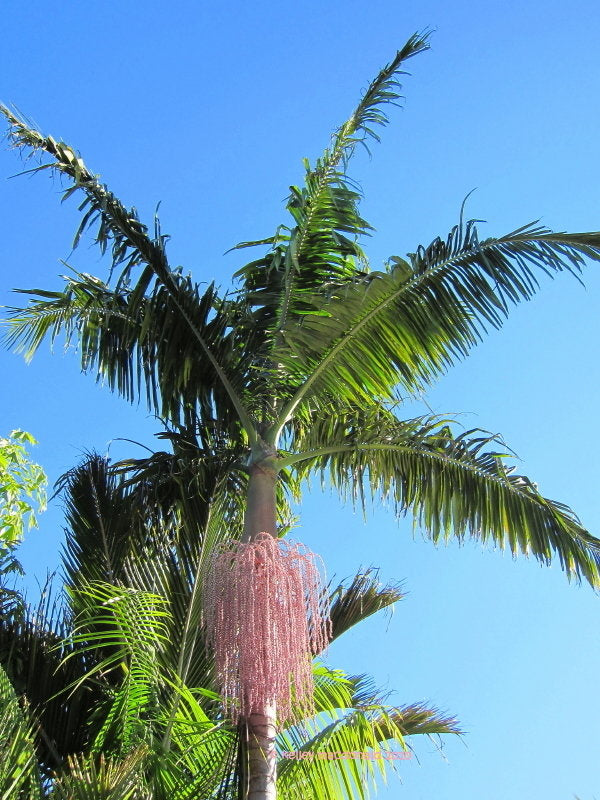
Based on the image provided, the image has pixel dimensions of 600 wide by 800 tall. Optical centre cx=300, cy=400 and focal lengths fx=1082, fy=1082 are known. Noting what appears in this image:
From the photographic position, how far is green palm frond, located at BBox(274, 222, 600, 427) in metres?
7.30

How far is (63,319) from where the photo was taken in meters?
7.85

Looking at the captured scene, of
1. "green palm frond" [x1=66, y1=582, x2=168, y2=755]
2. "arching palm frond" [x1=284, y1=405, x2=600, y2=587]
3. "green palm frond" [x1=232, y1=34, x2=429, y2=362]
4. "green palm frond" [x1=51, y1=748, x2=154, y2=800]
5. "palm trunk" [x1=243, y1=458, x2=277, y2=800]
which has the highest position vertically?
"green palm frond" [x1=232, y1=34, x2=429, y2=362]

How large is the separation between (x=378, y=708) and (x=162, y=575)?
5.82 feet

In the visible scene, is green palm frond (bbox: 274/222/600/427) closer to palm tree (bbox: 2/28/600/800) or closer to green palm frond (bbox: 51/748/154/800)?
palm tree (bbox: 2/28/600/800)

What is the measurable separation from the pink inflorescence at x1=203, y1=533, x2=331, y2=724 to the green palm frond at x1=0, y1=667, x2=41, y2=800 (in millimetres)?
1080

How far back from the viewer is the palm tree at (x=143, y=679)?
247 inches

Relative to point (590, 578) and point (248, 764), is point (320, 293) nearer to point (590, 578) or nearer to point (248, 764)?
point (590, 578)

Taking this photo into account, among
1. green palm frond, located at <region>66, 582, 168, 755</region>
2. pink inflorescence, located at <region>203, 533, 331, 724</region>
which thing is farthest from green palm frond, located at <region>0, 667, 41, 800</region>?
pink inflorescence, located at <region>203, 533, 331, 724</region>

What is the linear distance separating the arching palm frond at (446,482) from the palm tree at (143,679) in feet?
2.76

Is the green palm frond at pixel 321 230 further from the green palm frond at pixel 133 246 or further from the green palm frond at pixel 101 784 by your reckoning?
the green palm frond at pixel 101 784

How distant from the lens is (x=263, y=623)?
596 cm

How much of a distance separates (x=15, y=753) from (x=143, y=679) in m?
1.32

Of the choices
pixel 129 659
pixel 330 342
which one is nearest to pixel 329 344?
pixel 330 342

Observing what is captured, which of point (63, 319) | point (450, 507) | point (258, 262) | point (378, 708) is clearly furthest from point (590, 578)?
point (63, 319)
